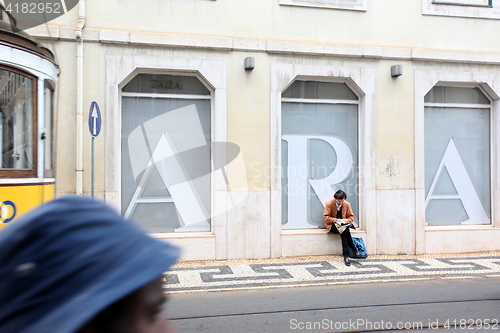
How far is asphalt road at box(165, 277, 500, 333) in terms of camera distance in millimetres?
5508

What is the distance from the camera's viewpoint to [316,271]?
28.4 feet

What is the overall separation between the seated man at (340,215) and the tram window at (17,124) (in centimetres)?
614

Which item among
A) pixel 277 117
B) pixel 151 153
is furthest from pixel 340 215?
pixel 151 153

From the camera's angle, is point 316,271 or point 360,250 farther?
point 360,250

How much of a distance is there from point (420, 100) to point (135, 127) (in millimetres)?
6066

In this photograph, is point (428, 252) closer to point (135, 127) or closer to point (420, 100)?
point (420, 100)

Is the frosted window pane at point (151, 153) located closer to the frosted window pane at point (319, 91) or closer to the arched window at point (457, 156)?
the frosted window pane at point (319, 91)

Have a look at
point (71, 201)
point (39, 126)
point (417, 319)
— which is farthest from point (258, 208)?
point (71, 201)

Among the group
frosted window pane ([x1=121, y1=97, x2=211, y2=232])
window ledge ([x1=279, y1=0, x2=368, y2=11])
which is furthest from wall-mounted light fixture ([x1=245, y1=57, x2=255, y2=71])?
window ledge ([x1=279, y1=0, x2=368, y2=11])

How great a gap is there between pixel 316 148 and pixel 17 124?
6692 millimetres

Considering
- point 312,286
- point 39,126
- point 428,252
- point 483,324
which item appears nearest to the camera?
point 39,126

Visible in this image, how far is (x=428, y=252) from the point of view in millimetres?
10414

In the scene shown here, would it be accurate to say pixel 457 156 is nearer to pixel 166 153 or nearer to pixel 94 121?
pixel 166 153

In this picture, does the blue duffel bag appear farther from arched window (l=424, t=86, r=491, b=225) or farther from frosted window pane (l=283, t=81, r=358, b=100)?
frosted window pane (l=283, t=81, r=358, b=100)
